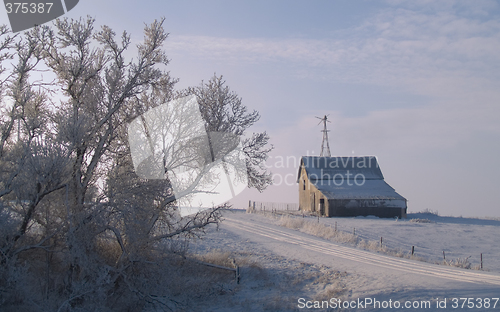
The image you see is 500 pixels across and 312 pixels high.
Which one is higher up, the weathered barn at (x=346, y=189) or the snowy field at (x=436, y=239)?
the weathered barn at (x=346, y=189)

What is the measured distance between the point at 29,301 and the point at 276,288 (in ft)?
23.5

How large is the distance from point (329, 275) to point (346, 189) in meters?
26.9

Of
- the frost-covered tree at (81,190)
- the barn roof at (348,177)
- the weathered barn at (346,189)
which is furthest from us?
the barn roof at (348,177)

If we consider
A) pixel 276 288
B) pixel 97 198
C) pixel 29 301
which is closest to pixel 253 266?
pixel 276 288

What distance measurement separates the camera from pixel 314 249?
17953 mm

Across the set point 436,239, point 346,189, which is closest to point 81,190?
point 436,239

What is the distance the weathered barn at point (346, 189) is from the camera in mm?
36906

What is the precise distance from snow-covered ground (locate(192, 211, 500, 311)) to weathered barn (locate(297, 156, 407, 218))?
13284mm

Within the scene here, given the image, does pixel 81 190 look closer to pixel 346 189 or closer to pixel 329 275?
pixel 329 275

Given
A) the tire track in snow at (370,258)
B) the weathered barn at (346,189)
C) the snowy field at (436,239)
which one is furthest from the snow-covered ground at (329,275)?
the weathered barn at (346,189)

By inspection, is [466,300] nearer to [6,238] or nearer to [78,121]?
[78,121]

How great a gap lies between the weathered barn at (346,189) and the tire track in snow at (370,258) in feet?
43.7

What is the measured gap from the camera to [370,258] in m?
16.0

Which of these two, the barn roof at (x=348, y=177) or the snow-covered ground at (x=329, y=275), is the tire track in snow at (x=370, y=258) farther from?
the barn roof at (x=348, y=177)
